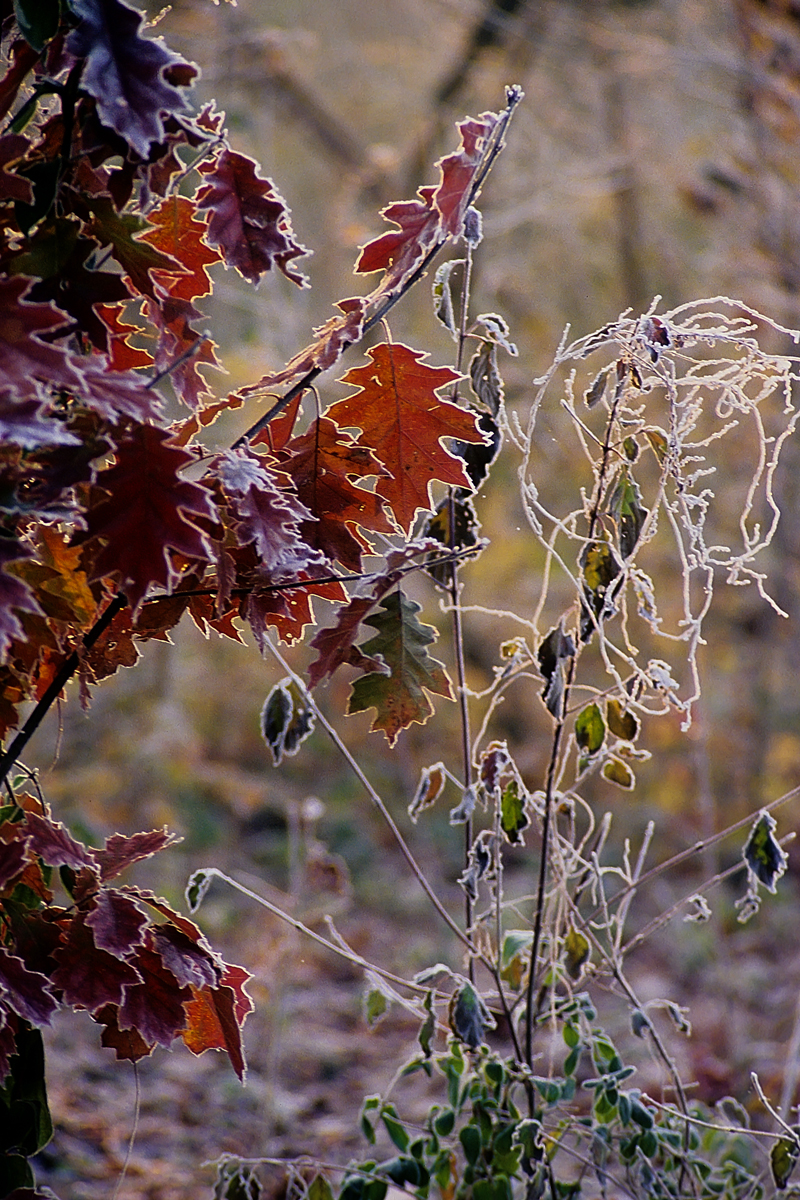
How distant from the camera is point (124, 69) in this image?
0.72 m

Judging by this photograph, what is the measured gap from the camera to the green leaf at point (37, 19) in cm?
74

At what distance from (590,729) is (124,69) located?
30.3 inches

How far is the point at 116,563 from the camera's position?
770mm

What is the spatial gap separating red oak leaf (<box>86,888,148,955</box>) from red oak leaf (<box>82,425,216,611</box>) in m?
0.29

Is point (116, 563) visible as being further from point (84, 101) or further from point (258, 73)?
point (258, 73)

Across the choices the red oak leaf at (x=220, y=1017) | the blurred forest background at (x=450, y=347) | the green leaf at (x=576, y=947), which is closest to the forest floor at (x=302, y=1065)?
the blurred forest background at (x=450, y=347)

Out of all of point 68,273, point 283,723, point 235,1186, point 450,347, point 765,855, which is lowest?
point 235,1186

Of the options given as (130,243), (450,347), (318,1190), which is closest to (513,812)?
(318,1190)

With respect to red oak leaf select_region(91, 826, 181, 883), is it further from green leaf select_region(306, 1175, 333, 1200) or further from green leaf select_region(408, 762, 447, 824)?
green leaf select_region(306, 1175, 333, 1200)

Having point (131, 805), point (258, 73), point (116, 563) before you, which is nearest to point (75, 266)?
point (116, 563)

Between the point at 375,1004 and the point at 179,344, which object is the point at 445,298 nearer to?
the point at 179,344

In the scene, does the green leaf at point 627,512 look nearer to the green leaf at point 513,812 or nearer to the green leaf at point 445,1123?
the green leaf at point 513,812

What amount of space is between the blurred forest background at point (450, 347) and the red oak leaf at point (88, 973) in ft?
5.43

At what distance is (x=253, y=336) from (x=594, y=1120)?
258 cm
